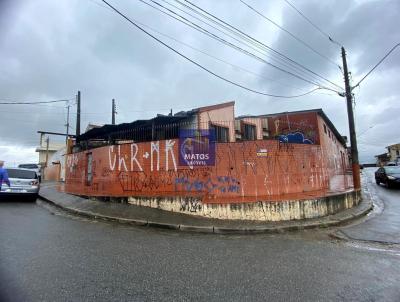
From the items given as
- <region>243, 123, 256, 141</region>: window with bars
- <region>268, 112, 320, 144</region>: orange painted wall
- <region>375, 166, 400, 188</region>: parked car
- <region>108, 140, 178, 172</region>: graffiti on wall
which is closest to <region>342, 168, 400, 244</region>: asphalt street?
<region>108, 140, 178, 172</region>: graffiti on wall

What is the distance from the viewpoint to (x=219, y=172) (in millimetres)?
9852

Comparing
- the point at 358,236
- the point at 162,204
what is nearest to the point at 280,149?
the point at 358,236

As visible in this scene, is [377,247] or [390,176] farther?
[390,176]

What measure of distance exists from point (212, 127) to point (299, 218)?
4493 millimetres

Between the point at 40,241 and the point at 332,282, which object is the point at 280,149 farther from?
the point at 40,241

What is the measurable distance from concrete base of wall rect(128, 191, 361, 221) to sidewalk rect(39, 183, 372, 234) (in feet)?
0.74

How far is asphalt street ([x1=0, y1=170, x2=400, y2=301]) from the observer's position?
373 centimetres

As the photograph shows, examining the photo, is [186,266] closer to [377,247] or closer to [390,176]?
[377,247]

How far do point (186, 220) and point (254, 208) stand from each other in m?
2.16

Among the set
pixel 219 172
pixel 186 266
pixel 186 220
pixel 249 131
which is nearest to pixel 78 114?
pixel 249 131

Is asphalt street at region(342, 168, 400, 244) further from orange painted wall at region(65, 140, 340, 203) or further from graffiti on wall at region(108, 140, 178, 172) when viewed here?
graffiti on wall at region(108, 140, 178, 172)

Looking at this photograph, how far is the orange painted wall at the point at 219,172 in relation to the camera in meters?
9.80

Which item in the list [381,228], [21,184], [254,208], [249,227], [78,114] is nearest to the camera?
[249,227]

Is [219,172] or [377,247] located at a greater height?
[219,172]
